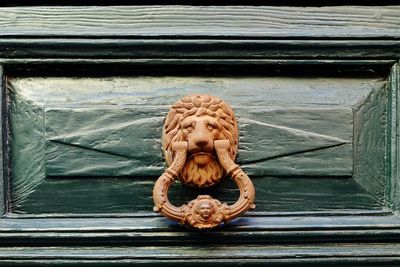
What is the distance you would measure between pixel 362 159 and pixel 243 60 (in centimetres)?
17

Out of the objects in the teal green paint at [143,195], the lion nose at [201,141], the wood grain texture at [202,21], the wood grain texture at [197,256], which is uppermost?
the wood grain texture at [202,21]

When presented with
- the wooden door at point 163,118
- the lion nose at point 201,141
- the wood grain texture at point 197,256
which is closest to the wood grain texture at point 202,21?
the wooden door at point 163,118

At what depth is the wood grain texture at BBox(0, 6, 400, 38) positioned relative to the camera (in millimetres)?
685

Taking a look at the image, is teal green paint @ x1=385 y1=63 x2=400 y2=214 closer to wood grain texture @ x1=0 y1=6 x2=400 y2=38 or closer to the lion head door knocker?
wood grain texture @ x1=0 y1=6 x2=400 y2=38

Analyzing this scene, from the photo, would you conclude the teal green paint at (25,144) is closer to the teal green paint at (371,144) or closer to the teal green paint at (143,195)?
the teal green paint at (143,195)

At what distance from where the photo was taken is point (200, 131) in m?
0.62

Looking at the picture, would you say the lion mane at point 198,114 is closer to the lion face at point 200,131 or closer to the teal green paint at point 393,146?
the lion face at point 200,131

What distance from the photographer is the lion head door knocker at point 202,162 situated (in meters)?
0.62

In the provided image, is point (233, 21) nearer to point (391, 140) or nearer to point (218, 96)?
point (218, 96)

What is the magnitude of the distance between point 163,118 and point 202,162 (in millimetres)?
80

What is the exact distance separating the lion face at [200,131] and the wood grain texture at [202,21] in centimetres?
9

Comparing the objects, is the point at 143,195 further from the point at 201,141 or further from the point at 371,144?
the point at 371,144

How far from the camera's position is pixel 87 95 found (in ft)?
2.27

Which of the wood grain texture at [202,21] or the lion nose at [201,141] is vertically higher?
the wood grain texture at [202,21]
